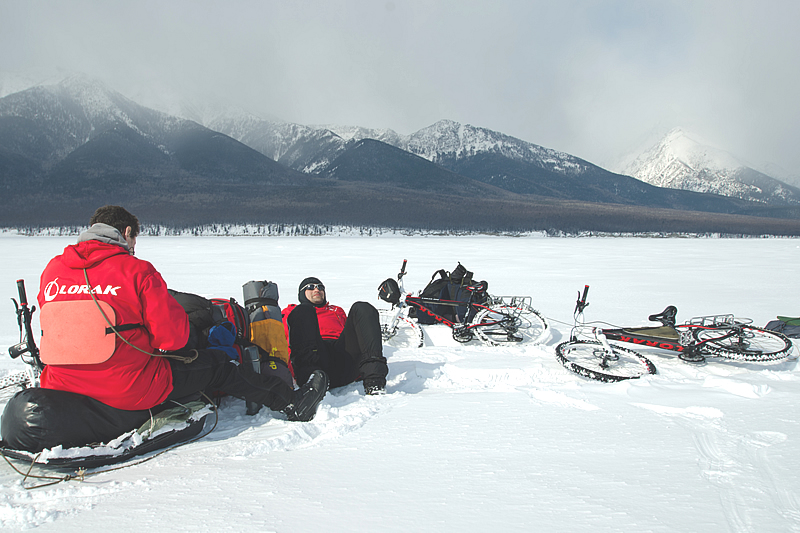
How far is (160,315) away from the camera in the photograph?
2168mm

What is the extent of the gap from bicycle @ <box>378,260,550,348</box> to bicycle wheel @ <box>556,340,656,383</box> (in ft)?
2.26

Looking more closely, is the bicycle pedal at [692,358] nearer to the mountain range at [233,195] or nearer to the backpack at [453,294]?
the backpack at [453,294]

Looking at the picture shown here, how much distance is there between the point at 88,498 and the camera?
1894 mm

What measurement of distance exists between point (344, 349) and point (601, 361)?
253 centimetres

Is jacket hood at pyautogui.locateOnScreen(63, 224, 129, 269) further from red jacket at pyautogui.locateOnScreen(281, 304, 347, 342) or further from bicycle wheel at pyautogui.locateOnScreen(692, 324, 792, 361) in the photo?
bicycle wheel at pyautogui.locateOnScreen(692, 324, 792, 361)

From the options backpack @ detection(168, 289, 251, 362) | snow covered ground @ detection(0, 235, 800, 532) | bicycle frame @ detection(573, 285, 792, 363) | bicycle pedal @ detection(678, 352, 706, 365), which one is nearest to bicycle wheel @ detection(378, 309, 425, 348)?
snow covered ground @ detection(0, 235, 800, 532)

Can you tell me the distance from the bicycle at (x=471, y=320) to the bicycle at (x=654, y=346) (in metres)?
0.79

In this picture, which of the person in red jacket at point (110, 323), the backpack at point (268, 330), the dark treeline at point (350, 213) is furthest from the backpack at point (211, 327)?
the dark treeline at point (350, 213)

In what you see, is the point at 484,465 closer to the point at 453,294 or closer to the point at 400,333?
the point at 400,333

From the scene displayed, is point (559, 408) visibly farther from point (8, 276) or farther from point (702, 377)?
point (8, 276)

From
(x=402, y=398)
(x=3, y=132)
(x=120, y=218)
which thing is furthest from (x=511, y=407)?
(x=3, y=132)

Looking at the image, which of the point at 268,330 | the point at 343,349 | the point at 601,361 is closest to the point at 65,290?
the point at 268,330

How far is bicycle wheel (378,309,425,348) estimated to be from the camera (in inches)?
201

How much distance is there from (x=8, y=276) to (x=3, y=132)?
240 meters
